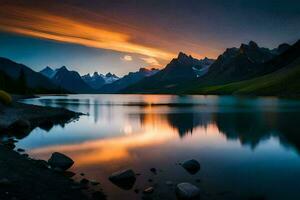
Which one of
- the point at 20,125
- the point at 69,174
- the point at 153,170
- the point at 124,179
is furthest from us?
the point at 20,125

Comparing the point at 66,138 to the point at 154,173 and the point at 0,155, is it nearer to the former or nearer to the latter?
the point at 0,155

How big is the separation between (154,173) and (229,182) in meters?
6.50

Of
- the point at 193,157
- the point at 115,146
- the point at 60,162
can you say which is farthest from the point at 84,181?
the point at 115,146

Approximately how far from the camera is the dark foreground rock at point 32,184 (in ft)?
60.8

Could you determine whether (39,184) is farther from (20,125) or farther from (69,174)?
(20,125)

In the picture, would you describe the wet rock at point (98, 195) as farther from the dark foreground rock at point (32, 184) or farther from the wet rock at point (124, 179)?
the wet rock at point (124, 179)

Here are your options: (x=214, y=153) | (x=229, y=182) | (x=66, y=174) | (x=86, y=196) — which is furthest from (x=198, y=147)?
(x=86, y=196)

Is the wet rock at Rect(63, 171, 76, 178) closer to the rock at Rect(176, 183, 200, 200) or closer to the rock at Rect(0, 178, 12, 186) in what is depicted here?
the rock at Rect(0, 178, 12, 186)

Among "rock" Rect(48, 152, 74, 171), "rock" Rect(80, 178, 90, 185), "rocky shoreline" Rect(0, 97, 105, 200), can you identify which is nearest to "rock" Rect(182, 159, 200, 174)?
"rock" Rect(80, 178, 90, 185)

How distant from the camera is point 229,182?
84.3ft

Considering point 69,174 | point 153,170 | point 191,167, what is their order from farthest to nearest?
1. point 191,167
2. point 153,170
3. point 69,174

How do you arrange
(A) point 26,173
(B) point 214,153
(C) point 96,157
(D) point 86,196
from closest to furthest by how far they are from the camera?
(D) point 86,196 < (A) point 26,173 < (C) point 96,157 < (B) point 214,153

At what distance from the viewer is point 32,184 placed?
20.9 m

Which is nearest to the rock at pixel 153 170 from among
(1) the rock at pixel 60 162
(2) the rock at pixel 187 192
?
(2) the rock at pixel 187 192
